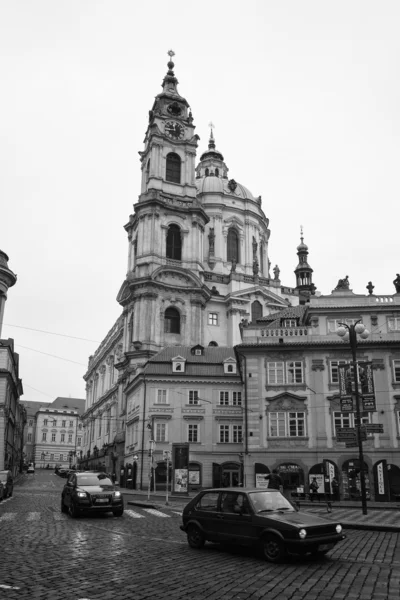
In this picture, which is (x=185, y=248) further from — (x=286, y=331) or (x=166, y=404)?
(x=286, y=331)

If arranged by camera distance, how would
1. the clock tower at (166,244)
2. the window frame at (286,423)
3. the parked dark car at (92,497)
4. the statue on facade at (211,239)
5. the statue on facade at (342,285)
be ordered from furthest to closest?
the statue on facade at (211,239)
the clock tower at (166,244)
the statue on facade at (342,285)
the window frame at (286,423)
the parked dark car at (92,497)

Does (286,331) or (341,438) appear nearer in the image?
(341,438)

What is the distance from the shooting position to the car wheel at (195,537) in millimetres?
12844

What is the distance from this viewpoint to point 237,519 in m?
12.0

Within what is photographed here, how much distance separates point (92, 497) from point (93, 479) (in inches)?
71.8

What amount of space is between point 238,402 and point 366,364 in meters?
16.2

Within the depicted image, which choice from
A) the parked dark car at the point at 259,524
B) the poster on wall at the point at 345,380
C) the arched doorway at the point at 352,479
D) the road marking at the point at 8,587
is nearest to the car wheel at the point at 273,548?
the parked dark car at the point at 259,524

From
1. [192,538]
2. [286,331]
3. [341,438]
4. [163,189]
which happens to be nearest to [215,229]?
[163,189]

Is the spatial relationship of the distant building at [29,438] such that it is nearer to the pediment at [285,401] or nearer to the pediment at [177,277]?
the pediment at [177,277]

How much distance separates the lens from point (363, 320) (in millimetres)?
39812

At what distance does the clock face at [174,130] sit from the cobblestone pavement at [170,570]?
68907 millimetres

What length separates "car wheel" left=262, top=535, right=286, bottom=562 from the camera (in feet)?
35.9

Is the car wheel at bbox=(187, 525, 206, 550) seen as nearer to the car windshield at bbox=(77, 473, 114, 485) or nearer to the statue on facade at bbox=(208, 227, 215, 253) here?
the car windshield at bbox=(77, 473, 114, 485)

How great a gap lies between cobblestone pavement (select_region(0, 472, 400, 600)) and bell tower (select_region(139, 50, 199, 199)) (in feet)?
203
